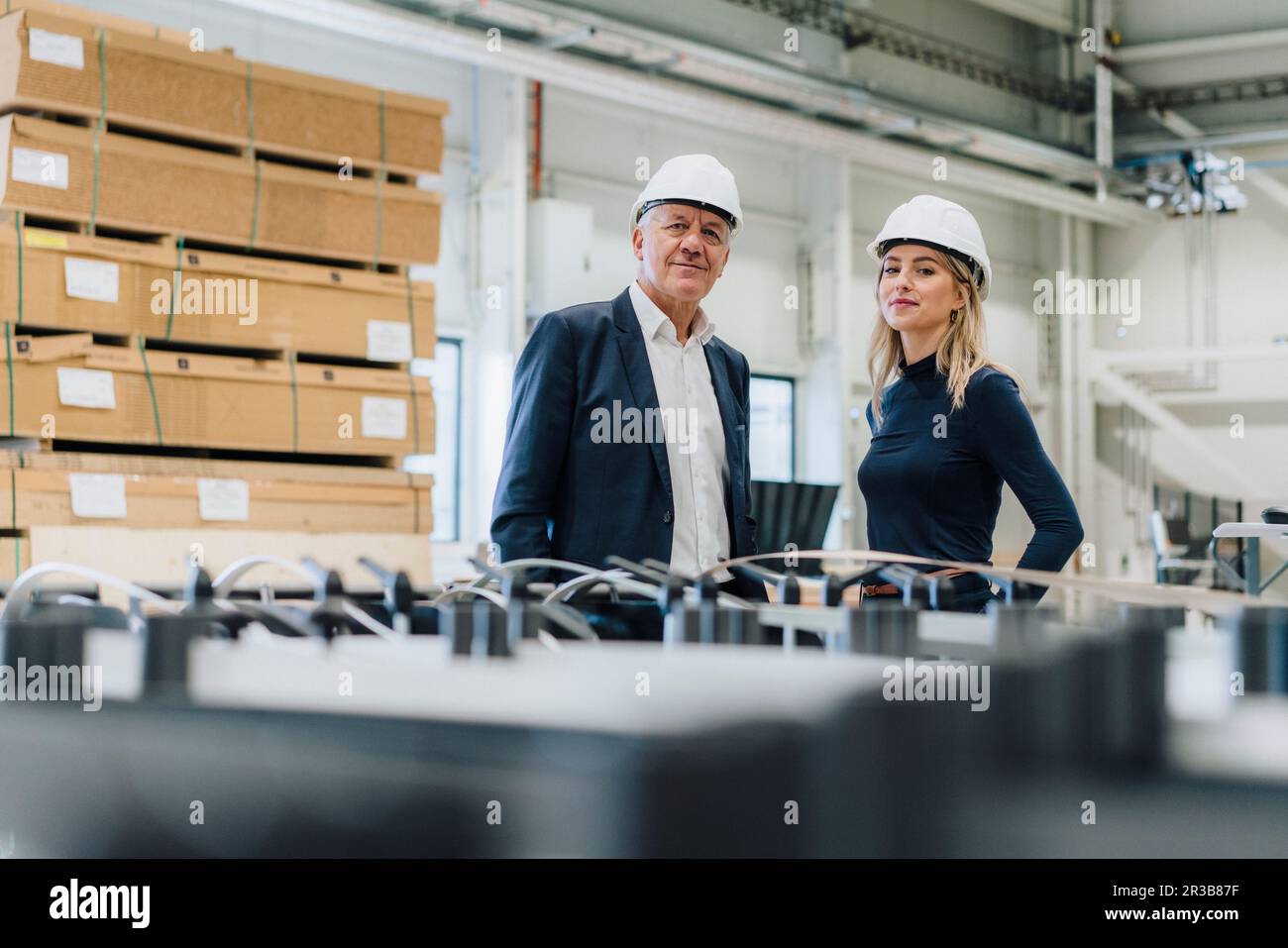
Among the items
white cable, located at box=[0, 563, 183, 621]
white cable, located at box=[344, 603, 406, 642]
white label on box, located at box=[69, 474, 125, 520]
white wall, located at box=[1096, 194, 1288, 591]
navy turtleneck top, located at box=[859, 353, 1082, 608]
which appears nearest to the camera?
white cable, located at box=[344, 603, 406, 642]

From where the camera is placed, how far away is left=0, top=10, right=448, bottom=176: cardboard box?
12.3 feet

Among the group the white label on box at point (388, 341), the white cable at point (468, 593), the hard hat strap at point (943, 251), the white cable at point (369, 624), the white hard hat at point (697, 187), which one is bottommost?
the white cable at point (369, 624)

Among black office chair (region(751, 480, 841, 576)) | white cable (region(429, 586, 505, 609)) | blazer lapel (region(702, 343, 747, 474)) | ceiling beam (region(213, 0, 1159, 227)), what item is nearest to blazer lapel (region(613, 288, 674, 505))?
blazer lapel (region(702, 343, 747, 474))

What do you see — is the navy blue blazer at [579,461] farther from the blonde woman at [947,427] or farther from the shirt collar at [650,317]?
the blonde woman at [947,427]

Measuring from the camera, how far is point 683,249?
205cm

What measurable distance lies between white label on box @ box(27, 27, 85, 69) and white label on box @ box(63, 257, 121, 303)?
521mm

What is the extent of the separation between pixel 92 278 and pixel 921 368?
2668 millimetres

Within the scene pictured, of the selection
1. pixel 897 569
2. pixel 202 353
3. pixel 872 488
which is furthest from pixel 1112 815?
pixel 202 353

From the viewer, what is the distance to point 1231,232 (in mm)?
10727

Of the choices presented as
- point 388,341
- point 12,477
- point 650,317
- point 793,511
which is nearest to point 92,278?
point 12,477

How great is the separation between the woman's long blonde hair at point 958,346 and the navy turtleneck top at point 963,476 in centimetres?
2

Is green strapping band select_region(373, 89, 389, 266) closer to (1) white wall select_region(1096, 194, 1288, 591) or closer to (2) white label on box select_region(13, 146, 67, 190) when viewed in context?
(2) white label on box select_region(13, 146, 67, 190)

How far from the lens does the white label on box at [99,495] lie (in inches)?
150

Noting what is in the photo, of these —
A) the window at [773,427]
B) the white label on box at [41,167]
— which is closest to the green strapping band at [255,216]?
the white label on box at [41,167]
